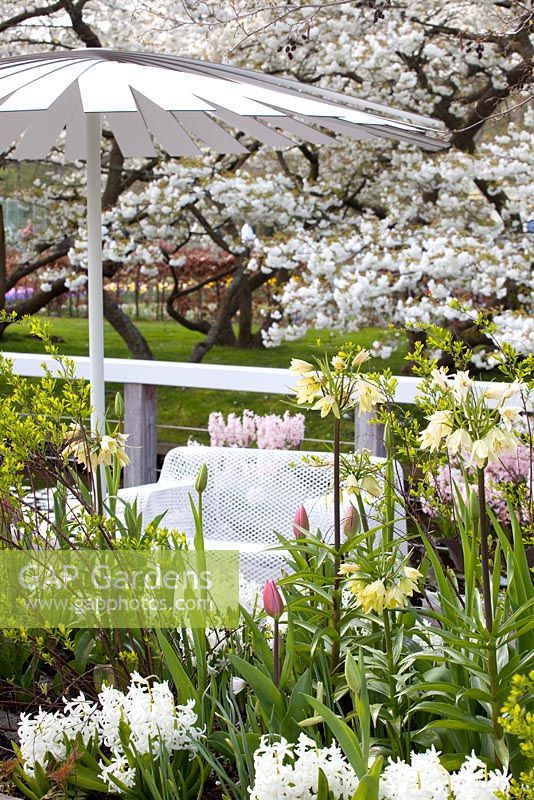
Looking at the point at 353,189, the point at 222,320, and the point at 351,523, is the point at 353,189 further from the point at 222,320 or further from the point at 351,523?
the point at 351,523

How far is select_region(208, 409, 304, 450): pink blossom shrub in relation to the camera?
13.2ft

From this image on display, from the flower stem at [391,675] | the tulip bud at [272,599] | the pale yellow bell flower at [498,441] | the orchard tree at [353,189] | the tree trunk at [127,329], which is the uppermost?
the orchard tree at [353,189]

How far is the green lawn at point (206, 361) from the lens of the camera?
1012cm

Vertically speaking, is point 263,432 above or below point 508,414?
below

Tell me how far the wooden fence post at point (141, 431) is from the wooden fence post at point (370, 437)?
34.2 inches

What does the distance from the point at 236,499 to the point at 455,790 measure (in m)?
1.98

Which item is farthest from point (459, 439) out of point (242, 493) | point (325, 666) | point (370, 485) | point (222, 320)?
point (222, 320)

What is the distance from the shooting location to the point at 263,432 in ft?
13.4

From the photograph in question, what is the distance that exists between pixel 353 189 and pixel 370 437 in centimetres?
553

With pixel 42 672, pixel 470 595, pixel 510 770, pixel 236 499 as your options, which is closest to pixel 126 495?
pixel 236 499

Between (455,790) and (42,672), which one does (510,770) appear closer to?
(455,790)

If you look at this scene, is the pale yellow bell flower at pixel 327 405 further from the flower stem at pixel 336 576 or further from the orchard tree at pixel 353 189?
the orchard tree at pixel 353 189

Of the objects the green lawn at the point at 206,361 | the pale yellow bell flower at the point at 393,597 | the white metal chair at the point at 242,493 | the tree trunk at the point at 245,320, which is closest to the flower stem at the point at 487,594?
the pale yellow bell flower at the point at 393,597

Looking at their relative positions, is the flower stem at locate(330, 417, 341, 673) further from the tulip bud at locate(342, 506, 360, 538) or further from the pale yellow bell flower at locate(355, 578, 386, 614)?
the pale yellow bell flower at locate(355, 578, 386, 614)
